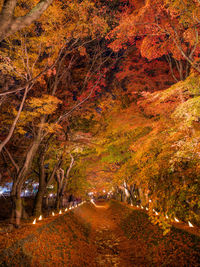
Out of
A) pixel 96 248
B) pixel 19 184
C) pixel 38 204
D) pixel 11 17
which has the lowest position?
pixel 96 248

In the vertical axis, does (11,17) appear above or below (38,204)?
above

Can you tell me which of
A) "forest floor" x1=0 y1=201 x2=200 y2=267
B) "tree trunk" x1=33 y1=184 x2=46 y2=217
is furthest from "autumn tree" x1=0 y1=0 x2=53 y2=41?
"tree trunk" x1=33 y1=184 x2=46 y2=217

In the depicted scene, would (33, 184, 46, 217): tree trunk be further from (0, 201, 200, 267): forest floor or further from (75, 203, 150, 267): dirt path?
(75, 203, 150, 267): dirt path

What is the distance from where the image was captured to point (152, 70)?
1130cm

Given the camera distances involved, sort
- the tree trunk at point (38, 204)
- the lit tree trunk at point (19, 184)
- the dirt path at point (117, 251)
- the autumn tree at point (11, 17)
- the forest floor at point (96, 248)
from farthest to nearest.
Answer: the tree trunk at point (38, 204) < the lit tree trunk at point (19, 184) < the dirt path at point (117, 251) < the forest floor at point (96, 248) < the autumn tree at point (11, 17)

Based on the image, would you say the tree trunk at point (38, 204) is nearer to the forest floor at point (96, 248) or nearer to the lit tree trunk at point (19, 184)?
the lit tree trunk at point (19, 184)

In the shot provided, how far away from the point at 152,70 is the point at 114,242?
11556mm

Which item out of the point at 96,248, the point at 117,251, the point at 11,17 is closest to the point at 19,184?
the point at 96,248

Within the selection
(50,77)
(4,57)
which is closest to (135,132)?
(50,77)

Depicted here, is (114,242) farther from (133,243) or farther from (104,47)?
(104,47)

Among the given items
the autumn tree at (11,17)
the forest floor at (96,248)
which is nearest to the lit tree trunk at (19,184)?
the forest floor at (96,248)

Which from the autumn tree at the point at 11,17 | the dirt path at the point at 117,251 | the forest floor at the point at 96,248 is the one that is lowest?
the dirt path at the point at 117,251

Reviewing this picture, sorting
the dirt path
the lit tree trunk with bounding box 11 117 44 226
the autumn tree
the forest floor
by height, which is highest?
the autumn tree

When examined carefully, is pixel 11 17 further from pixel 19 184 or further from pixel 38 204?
pixel 38 204
